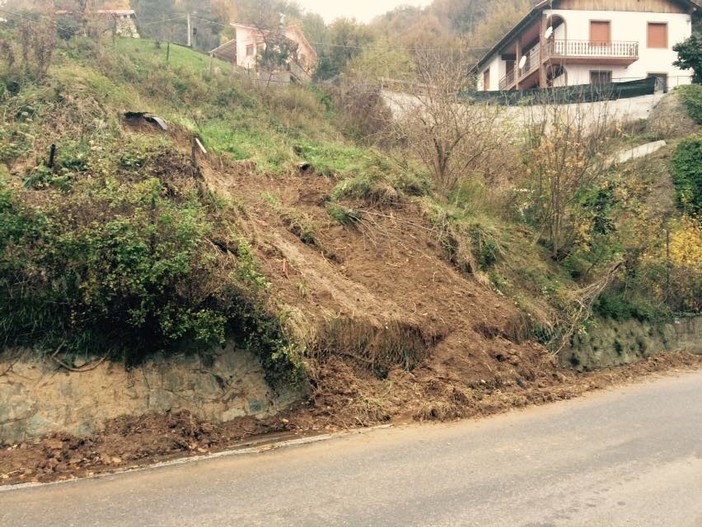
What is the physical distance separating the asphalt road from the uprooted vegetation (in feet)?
4.46

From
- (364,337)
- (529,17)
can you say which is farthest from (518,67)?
(364,337)

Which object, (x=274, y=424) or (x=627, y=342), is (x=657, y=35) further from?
(x=274, y=424)

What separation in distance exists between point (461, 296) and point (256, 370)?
499cm

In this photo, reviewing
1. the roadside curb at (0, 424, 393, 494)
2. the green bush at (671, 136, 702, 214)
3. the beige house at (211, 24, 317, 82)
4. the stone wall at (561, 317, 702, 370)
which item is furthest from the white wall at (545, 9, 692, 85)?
the roadside curb at (0, 424, 393, 494)

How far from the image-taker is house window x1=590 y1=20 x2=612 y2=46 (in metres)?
34.9

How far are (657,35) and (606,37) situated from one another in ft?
10.5

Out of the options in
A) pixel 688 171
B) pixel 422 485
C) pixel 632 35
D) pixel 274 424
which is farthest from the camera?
pixel 632 35

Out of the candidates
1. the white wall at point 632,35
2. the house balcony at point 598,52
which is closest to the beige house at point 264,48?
the house balcony at point 598,52

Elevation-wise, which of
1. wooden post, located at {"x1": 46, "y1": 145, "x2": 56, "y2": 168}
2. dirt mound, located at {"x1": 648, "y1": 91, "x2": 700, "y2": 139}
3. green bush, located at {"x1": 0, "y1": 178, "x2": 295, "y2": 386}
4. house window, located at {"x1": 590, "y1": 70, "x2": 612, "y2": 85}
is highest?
house window, located at {"x1": 590, "y1": 70, "x2": 612, "y2": 85}

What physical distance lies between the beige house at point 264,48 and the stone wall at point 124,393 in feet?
72.0

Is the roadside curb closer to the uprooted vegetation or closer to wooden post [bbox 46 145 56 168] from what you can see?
the uprooted vegetation

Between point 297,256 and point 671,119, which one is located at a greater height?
point 671,119

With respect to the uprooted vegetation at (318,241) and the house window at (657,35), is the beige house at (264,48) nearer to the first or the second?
the uprooted vegetation at (318,241)

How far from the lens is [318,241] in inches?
473
